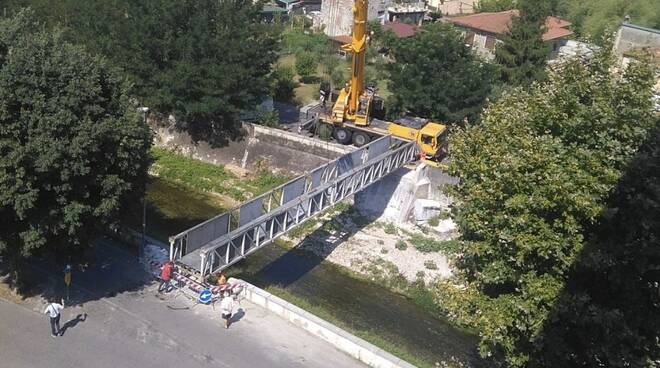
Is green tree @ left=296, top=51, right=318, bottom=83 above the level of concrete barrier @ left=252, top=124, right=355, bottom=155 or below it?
above

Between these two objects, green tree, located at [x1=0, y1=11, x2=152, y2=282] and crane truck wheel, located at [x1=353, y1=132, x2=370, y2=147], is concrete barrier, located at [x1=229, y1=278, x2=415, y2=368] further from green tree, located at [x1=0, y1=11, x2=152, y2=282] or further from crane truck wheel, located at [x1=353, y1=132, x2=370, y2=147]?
crane truck wheel, located at [x1=353, y1=132, x2=370, y2=147]

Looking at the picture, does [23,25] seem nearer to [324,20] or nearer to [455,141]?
[455,141]

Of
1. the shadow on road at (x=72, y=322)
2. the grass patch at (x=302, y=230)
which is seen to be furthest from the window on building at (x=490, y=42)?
the shadow on road at (x=72, y=322)

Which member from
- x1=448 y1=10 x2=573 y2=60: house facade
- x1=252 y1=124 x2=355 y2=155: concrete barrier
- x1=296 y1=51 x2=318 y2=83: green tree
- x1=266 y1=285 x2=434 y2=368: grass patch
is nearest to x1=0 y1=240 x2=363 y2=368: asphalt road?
x1=266 y1=285 x2=434 y2=368: grass patch

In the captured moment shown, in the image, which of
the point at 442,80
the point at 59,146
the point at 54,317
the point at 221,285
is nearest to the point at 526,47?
the point at 442,80

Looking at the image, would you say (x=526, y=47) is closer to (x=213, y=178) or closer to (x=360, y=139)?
(x=360, y=139)

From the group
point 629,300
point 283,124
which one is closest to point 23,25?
point 629,300
